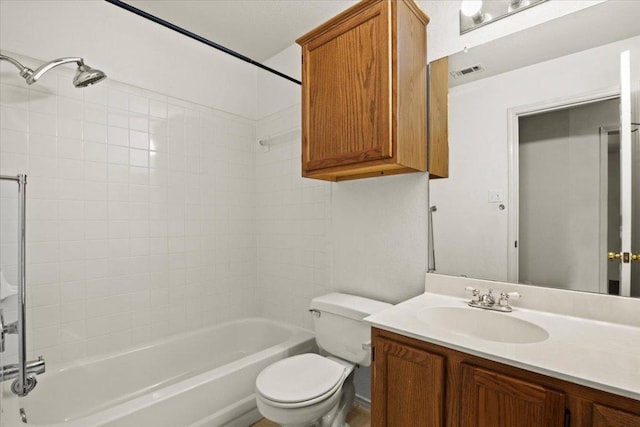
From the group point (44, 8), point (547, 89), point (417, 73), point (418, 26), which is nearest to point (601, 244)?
point (547, 89)

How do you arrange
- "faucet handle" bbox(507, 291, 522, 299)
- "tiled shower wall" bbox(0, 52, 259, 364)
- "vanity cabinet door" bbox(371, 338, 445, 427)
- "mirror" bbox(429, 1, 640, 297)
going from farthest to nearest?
"tiled shower wall" bbox(0, 52, 259, 364)
"faucet handle" bbox(507, 291, 522, 299)
"mirror" bbox(429, 1, 640, 297)
"vanity cabinet door" bbox(371, 338, 445, 427)

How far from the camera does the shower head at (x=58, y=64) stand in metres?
1.50

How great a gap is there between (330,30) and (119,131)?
1460mm

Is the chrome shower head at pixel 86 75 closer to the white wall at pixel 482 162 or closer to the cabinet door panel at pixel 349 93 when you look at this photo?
the cabinet door panel at pixel 349 93

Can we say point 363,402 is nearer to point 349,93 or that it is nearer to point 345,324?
point 345,324

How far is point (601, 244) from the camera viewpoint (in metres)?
1.20

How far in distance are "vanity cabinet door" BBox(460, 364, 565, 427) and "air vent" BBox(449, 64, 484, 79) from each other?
1.33 metres

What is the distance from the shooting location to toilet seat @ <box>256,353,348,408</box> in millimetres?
1365

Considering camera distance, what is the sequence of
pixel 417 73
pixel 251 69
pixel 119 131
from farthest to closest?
1. pixel 251 69
2. pixel 119 131
3. pixel 417 73

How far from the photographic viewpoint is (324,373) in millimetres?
1562

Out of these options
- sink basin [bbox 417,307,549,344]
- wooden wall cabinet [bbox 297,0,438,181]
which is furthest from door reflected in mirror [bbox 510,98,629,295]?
wooden wall cabinet [bbox 297,0,438,181]

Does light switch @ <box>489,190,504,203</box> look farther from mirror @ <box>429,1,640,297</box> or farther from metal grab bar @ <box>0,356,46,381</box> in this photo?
metal grab bar @ <box>0,356,46,381</box>

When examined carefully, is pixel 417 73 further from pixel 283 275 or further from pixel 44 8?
pixel 44 8

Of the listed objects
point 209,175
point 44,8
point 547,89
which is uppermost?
point 44,8
